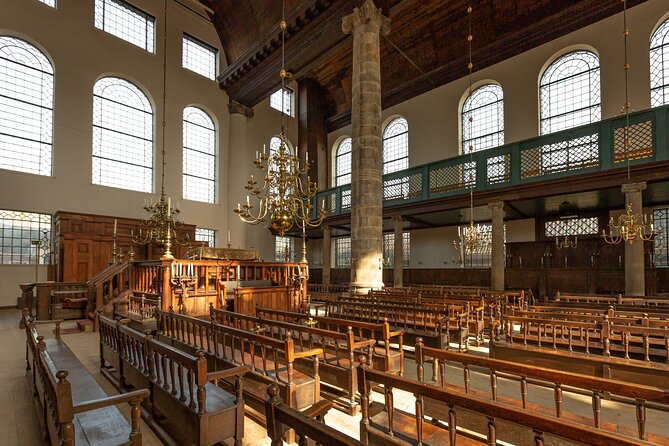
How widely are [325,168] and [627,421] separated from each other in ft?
56.3

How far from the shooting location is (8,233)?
11336 millimetres

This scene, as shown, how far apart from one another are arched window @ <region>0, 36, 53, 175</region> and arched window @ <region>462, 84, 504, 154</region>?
15162 mm

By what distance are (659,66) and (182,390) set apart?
1511 centimetres

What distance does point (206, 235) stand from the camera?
16516 millimetres

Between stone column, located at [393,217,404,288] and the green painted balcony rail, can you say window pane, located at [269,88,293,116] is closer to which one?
the green painted balcony rail

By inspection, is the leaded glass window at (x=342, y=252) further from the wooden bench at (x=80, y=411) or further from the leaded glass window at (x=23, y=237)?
the wooden bench at (x=80, y=411)

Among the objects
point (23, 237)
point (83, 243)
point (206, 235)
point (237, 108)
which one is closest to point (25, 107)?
point (23, 237)

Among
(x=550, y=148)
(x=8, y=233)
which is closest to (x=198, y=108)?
(x=8, y=233)

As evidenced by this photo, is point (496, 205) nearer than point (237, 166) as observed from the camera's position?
Yes

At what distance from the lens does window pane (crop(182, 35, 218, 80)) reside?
1622 cm

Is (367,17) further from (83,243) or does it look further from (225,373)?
(83,243)

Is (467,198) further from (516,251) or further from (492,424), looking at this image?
(492,424)

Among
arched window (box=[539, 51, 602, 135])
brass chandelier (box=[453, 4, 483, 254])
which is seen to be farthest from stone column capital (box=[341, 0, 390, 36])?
arched window (box=[539, 51, 602, 135])

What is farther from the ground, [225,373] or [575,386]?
[575,386]
